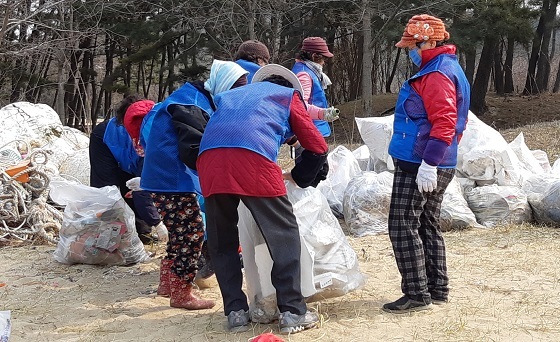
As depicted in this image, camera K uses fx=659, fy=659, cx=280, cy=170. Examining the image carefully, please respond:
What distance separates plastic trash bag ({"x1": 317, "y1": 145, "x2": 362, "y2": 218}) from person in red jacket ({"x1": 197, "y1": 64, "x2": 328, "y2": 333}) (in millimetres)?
3049

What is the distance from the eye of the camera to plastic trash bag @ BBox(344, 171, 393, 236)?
5638 mm

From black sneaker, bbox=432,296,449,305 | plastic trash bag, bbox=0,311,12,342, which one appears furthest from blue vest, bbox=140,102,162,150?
black sneaker, bbox=432,296,449,305

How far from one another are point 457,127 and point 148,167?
66.0 inches

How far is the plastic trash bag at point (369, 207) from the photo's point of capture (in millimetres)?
5638

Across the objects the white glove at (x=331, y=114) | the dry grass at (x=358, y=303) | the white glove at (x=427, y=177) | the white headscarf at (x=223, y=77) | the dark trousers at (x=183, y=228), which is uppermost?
the white headscarf at (x=223, y=77)

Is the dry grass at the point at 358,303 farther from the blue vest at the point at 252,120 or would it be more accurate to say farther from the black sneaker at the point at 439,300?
the blue vest at the point at 252,120

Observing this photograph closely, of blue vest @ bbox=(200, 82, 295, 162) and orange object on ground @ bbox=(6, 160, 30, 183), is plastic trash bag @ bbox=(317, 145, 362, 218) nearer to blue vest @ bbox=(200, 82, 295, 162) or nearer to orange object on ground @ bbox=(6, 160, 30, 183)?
orange object on ground @ bbox=(6, 160, 30, 183)

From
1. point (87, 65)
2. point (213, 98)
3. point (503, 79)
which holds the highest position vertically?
point (213, 98)

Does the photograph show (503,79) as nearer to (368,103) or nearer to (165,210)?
(368,103)

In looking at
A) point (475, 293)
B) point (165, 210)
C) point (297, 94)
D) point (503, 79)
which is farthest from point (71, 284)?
point (503, 79)

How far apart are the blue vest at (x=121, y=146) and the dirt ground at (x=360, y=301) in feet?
2.44

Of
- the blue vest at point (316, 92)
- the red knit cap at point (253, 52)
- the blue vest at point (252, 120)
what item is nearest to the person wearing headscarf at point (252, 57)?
the red knit cap at point (253, 52)

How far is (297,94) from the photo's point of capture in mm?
3195

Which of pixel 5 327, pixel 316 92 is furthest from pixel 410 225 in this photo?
pixel 5 327
